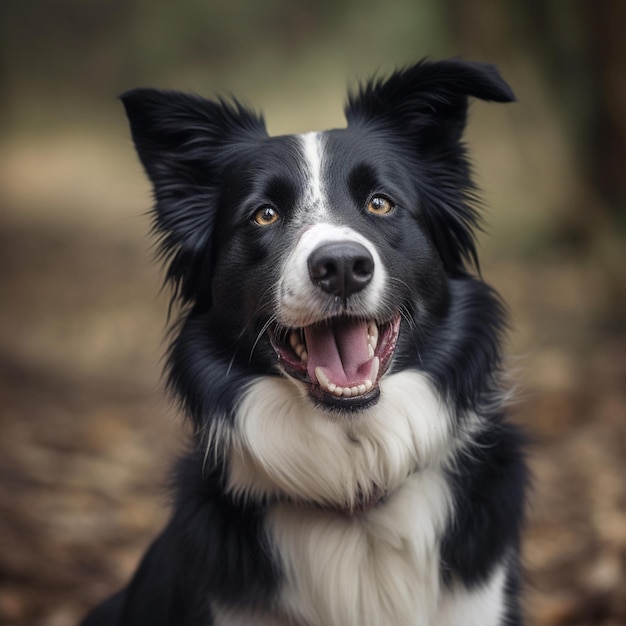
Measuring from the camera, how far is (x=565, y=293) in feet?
26.2

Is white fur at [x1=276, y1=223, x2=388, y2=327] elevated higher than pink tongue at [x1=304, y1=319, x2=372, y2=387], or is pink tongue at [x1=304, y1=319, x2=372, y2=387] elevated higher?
white fur at [x1=276, y1=223, x2=388, y2=327]

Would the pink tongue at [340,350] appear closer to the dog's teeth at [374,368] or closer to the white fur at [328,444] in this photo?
the dog's teeth at [374,368]

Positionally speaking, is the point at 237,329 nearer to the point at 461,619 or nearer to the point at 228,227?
the point at 228,227

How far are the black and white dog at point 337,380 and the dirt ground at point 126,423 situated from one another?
36 cm

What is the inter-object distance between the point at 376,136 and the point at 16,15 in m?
7.83

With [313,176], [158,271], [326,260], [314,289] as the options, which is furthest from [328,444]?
[158,271]

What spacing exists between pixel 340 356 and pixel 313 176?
0.70 meters

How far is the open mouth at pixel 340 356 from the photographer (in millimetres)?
2848

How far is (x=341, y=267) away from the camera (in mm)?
2727

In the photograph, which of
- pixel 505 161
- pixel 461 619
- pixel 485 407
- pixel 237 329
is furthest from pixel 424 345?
pixel 505 161

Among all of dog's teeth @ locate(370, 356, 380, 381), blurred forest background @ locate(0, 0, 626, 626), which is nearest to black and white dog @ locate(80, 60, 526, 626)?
dog's teeth @ locate(370, 356, 380, 381)

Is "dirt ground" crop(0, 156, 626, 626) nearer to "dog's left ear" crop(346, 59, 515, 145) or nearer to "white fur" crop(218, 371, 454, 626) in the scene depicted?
"white fur" crop(218, 371, 454, 626)

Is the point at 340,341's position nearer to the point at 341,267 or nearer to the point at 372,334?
the point at 372,334

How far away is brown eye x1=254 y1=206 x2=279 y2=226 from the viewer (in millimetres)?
3160
